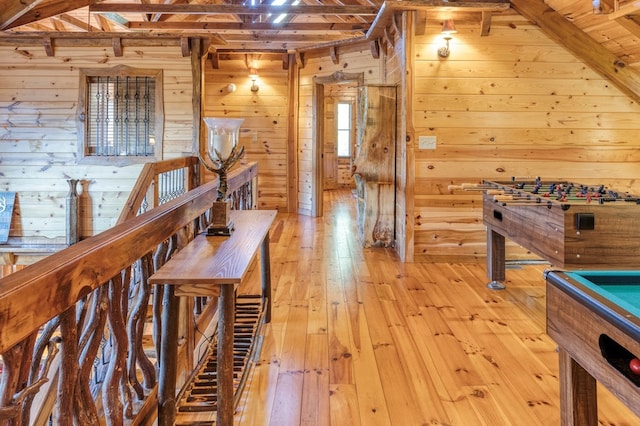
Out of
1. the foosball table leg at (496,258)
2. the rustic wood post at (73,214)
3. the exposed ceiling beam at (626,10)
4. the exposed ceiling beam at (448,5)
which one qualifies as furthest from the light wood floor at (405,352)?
the rustic wood post at (73,214)

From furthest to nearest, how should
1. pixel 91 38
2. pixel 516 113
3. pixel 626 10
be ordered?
pixel 91 38
pixel 516 113
pixel 626 10

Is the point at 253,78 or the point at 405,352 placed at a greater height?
the point at 253,78

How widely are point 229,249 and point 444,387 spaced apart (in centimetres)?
123

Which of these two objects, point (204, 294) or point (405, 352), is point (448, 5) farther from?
point (204, 294)

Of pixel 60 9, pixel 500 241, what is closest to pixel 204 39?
pixel 60 9

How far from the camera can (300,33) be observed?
7.35 meters

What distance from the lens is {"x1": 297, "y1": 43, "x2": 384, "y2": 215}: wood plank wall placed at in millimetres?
6363

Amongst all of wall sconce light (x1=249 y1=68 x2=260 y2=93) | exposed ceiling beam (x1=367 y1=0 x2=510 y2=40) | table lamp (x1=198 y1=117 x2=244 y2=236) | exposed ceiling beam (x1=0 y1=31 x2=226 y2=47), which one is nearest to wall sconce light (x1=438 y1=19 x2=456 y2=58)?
exposed ceiling beam (x1=367 y1=0 x2=510 y2=40)

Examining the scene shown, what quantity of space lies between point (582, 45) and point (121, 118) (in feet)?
17.8

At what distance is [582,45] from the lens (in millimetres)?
4094

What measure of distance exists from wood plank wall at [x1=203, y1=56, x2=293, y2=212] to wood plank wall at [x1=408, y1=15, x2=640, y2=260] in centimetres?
368

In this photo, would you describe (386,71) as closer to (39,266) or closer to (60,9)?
(60,9)

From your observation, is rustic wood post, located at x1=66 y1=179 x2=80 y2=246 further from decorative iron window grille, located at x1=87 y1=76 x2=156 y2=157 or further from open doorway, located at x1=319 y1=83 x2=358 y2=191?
open doorway, located at x1=319 y1=83 x2=358 y2=191

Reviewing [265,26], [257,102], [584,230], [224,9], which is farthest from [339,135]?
[584,230]
